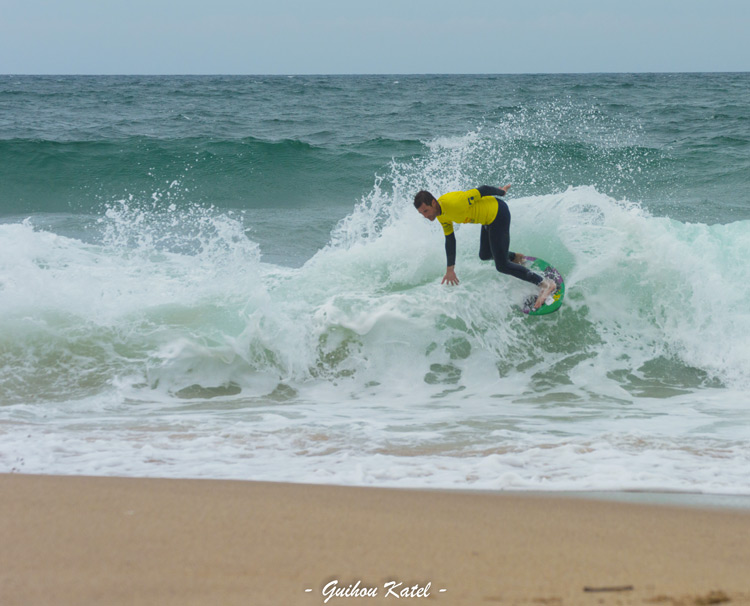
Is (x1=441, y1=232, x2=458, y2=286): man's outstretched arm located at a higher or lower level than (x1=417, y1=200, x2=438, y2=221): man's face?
lower

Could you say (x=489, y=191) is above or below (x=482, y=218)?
above

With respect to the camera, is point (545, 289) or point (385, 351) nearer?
point (385, 351)

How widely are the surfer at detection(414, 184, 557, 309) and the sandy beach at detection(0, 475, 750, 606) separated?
340 centimetres

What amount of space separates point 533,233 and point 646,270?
4.42ft

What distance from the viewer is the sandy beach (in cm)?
243

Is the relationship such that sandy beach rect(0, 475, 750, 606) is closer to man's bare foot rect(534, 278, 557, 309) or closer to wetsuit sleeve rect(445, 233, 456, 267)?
wetsuit sleeve rect(445, 233, 456, 267)

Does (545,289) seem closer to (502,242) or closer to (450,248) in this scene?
(502,242)

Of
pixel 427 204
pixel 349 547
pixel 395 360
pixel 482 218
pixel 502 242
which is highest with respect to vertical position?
pixel 427 204

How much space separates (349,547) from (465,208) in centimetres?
442

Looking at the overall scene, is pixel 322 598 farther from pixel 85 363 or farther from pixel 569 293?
pixel 569 293

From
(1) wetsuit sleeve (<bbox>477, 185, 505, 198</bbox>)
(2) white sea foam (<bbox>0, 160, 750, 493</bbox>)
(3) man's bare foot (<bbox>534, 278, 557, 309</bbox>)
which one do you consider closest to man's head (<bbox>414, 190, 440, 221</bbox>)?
(1) wetsuit sleeve (<bbox>477, 185, 505, 198</bbox>)

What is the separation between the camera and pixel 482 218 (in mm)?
6805

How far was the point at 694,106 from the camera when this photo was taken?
26.1 meters

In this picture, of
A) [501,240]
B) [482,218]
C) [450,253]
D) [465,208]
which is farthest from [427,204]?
[501,240]
